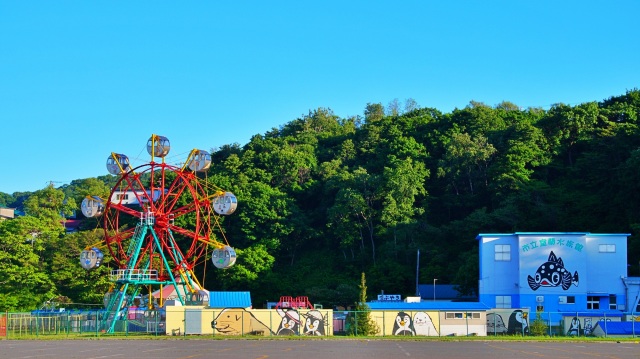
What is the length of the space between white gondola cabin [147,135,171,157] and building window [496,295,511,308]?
33.2 m

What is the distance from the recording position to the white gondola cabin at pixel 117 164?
78.7 metres

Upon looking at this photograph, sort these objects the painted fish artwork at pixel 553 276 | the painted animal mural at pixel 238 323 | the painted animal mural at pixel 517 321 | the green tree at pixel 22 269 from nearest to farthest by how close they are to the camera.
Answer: the painted animal mural at pixel 238 323 → the painted animal mural at pixel 517 321 → the painted fish artwork at pixel 553 276 → the green tree at pixel 22 269

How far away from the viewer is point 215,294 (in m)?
84.2

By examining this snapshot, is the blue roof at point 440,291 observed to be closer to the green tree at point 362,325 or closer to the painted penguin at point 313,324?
the green tree at point 362,325

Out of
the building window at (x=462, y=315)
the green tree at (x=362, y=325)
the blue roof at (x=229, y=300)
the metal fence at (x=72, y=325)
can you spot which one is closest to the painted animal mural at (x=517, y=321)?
the building window at (x=462, y=315)

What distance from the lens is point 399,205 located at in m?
108

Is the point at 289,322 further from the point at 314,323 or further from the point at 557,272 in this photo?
the point at 557,272

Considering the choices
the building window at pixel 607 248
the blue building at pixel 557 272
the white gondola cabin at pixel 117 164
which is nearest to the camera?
the white gondola cabin at pixel 117 164

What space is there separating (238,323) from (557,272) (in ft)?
105

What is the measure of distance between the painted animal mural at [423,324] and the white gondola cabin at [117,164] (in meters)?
29.1

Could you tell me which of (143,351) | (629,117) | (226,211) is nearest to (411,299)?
(226,211)

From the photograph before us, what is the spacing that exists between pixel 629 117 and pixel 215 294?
2405 inches

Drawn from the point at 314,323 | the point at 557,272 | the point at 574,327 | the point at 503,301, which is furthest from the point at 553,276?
the point at 314,323

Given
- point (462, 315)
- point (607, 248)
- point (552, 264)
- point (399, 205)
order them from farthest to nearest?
point (399, 205) → point (607, 248) → point (552, 264) → point (462, 315)
